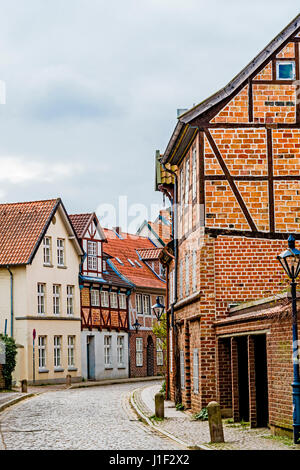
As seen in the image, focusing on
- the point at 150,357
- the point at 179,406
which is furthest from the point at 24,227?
the point at 179,406

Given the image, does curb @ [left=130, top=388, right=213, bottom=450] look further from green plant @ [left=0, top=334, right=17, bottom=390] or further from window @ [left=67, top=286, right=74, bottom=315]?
window @ [left=67, top=286, right=74, bottom=315]

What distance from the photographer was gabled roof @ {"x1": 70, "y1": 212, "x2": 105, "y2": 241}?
162 ft

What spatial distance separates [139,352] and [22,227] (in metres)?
13.9

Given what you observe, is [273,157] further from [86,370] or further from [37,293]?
[86,370]

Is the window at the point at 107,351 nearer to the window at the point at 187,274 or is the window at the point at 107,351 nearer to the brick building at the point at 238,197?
the window at the point at 187,274

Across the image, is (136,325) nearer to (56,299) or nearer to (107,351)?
(107,351)

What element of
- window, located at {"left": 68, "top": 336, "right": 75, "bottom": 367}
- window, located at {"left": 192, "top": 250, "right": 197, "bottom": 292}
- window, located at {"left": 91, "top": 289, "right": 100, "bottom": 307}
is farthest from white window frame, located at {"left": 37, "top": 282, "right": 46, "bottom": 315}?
window, located at {"left": 192, "top": 250, "right": 197, "bottom": 292}

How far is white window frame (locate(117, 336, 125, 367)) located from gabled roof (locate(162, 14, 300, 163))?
1217 inches

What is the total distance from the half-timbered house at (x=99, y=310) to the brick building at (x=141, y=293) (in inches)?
41.3

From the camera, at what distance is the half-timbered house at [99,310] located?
49062 mm

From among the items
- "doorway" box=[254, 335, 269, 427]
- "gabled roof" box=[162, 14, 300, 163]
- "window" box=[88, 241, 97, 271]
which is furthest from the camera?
"window" box=[88, 241, 97, 271]

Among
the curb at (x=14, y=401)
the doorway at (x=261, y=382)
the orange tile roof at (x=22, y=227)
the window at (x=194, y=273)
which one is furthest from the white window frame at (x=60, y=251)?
the doorway at (x=261, y=382)
